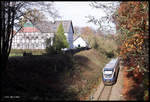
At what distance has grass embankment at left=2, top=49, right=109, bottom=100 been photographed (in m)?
10.5

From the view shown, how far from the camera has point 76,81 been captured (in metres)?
14.6

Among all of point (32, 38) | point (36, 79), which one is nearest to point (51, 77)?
point (36, 79)

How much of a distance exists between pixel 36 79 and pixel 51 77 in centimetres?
195

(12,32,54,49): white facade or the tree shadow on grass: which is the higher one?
(12,32,54,49): white facade

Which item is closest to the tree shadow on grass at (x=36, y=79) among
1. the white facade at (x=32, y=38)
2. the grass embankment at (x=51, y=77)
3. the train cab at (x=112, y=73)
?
the grass embankment at (x=51, y=77)

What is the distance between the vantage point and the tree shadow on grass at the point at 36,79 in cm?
1008

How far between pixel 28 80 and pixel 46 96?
2.12 meters

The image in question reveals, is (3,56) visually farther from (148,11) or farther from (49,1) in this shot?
(148,11)

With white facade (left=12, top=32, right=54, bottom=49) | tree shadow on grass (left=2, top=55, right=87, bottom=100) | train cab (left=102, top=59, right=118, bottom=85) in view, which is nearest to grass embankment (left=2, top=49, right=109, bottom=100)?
tree shadow on grass (left=2, top=55, right=87, bottom=100)

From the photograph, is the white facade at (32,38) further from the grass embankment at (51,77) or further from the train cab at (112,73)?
the train cab at (112,73)

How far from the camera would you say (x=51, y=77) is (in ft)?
46.8

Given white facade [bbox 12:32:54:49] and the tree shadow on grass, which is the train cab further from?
the tree shadow on grass

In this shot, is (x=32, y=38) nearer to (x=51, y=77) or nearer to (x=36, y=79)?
(x=36, y=79)

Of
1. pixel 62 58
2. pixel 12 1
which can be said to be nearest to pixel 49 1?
pixel 12 1
